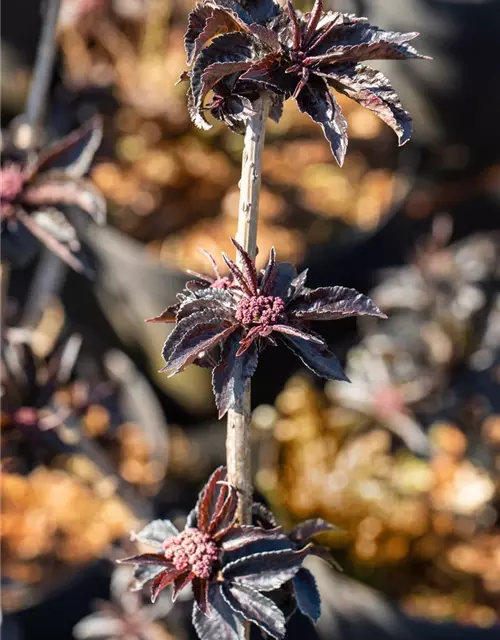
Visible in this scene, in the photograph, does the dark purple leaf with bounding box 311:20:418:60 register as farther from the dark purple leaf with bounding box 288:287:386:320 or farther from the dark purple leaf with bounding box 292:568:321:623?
the dark purple leaf with bounding box 292:568:321:623

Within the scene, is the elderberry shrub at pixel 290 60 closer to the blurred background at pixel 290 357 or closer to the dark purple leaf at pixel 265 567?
the dark purple leaf at pixel 265 567

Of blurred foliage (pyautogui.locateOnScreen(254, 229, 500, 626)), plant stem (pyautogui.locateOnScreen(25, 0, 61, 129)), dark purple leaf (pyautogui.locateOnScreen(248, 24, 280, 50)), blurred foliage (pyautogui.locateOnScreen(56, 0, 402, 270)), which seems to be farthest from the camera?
blurred foliage (pyautogui.locateOnScreen(56, 0, 402, 270))

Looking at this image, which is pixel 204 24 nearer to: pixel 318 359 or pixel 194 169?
pixel 318 359

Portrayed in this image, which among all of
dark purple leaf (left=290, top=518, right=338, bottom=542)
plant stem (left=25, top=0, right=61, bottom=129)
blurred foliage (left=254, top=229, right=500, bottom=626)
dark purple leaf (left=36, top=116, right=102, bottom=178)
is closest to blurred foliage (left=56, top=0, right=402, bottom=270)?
blurred foliage (left=254, top=229, right=500, bottom=626)

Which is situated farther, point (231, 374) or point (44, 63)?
point (44, 63)

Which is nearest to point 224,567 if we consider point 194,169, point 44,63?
point 44,63

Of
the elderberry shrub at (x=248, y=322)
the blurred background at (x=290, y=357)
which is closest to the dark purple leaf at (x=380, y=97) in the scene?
the elderberry shrub at (x=248, y=322)

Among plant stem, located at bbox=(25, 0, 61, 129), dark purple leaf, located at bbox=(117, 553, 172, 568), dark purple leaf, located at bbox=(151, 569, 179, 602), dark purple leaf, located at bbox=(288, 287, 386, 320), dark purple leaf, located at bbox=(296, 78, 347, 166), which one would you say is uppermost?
plant stem, located at bbox=(25, 0, 61, 129)

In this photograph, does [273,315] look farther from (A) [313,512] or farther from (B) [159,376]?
(B) [159,376]
